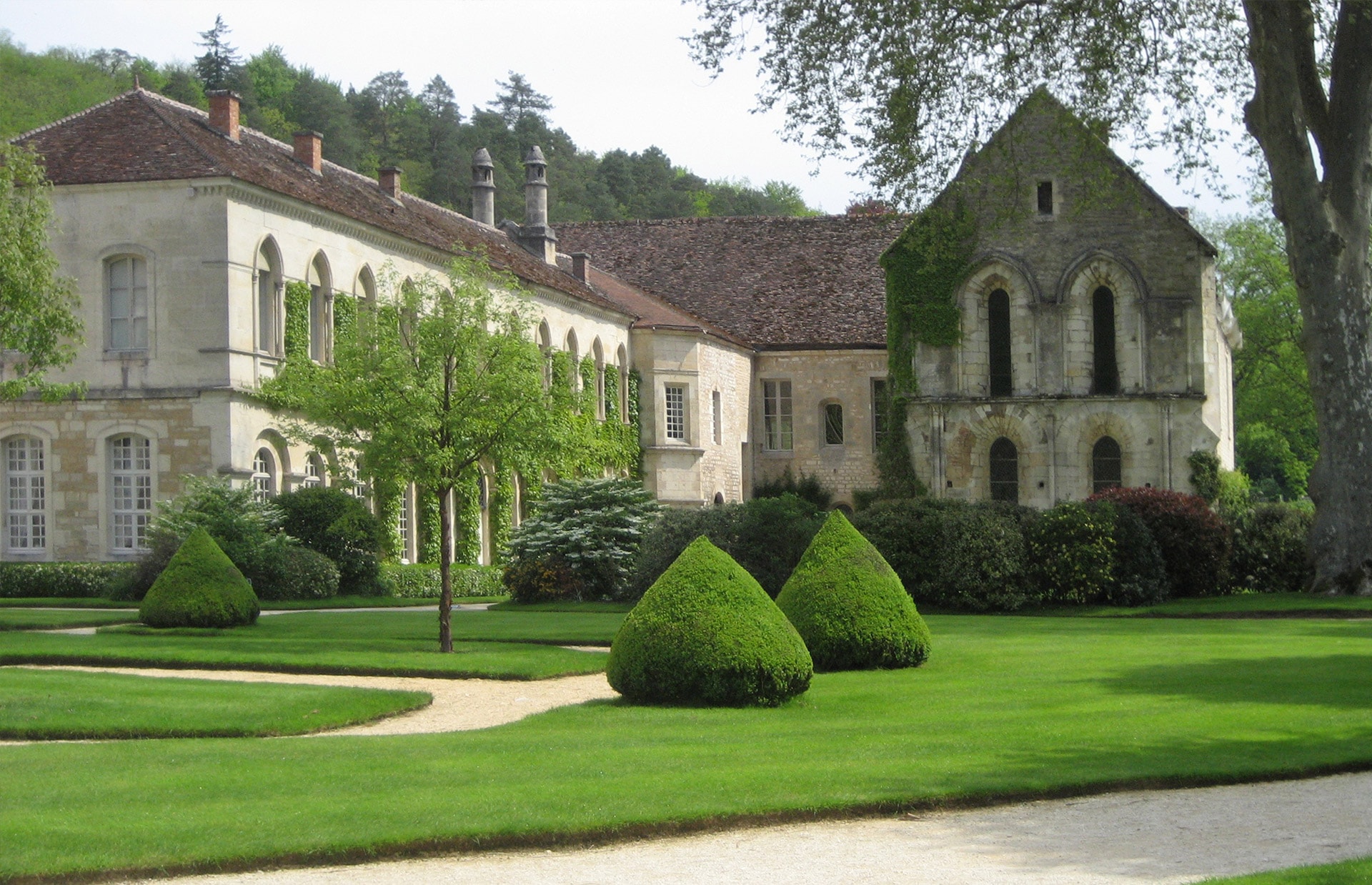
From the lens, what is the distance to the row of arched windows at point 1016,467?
41344 mm

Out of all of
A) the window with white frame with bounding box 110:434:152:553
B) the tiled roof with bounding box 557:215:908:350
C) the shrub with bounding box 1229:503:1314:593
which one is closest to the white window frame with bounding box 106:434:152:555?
the window with white frame with bounding box 110:434:152:553

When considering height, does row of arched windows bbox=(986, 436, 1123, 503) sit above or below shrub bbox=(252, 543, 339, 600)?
above

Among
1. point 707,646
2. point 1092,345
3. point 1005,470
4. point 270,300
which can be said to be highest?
point 270,300

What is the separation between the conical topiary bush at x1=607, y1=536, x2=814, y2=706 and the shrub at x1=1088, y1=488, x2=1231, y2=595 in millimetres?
16215

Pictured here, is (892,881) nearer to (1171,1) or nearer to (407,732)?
(407,732)

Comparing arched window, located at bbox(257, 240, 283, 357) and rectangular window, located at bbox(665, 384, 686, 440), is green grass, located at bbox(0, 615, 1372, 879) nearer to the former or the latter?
arched window, located at bbox(257, 240, 283, 357)

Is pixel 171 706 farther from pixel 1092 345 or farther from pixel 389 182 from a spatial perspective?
pixel 1092 345

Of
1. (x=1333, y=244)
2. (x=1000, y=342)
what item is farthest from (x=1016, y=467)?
(x=1333, y=244)

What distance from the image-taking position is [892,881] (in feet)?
26.0

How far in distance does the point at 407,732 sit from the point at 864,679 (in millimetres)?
5214

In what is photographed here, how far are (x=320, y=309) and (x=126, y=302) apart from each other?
15.0 ft

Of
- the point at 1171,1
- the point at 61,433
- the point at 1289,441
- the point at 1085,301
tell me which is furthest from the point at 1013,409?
the point at 1289,441

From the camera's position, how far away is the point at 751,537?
29.0m

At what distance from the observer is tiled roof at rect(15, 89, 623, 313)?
3291 centimetres
